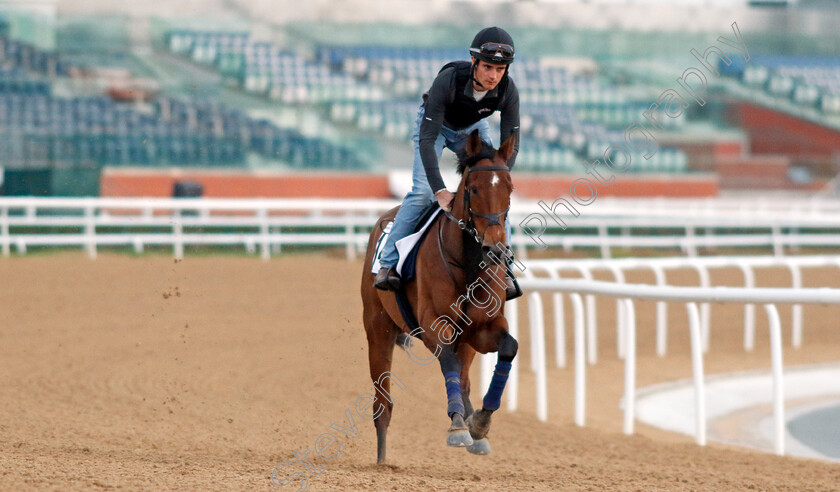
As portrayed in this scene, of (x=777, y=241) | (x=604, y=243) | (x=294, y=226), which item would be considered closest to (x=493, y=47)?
(x=294, y=226)

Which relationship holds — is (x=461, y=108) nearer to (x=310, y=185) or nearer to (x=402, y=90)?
(x=310, y=185)

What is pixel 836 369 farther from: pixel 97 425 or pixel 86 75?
pixel 86 75

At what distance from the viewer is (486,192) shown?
4.90 meters

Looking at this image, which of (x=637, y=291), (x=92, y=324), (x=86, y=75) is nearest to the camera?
(x=637, y=291)

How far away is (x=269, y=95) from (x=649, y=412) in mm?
18002

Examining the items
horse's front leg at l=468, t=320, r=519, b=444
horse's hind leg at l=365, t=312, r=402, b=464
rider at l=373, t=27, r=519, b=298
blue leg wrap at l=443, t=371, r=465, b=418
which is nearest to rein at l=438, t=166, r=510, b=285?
rider at l=373, t=27, r=519, b=298

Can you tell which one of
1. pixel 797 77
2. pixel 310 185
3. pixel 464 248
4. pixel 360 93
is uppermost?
pixel 797 77

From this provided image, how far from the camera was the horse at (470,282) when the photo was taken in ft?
16.1

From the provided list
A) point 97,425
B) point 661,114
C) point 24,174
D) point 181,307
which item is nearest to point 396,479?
point 97,425

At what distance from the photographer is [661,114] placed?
1137 inches

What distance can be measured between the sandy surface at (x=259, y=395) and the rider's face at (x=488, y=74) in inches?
77.7

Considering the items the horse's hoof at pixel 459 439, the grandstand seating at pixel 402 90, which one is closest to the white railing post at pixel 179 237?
the grandstand seating at pixel 402 90

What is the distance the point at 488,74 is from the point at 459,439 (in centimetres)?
179

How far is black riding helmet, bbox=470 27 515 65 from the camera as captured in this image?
16.8ft
